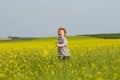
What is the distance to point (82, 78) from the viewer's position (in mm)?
6160

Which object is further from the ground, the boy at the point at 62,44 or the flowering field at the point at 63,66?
the boy at the point at 62,44

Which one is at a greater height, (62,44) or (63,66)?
(62,44)

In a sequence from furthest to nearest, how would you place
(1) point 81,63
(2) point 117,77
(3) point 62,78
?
(1) point 81,63
(3) point 62,78
(2) point 117,77

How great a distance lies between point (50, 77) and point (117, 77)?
1.07m

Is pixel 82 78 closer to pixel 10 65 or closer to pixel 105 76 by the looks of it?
pixel 105 76

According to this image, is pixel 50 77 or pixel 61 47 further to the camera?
pixel 61 47

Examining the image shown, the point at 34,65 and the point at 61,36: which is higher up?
the point at 61,36

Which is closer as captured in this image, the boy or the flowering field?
Result: the flowering field

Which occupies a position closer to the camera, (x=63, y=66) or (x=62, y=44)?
(x=63, y=66)

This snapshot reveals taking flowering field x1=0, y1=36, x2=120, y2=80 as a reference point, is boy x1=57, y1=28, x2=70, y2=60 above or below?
above

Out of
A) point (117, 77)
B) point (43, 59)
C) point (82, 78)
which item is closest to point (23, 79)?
point (82, 78)

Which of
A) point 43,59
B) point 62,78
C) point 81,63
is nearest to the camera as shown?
point 62,78

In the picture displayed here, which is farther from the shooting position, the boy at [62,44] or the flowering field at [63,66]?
the boy at [62,44]

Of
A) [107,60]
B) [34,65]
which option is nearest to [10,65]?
[34,65]
